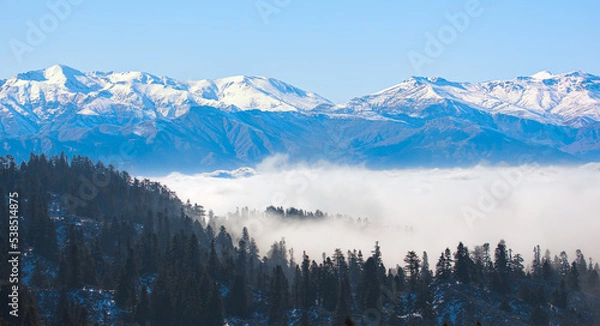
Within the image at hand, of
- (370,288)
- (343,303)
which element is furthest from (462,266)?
(343,303)

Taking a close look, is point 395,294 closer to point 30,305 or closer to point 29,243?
point 30,305

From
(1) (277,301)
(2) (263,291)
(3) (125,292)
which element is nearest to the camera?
(3) (125,292)

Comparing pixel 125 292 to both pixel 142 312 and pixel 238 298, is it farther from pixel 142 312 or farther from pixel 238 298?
pixel 238 298

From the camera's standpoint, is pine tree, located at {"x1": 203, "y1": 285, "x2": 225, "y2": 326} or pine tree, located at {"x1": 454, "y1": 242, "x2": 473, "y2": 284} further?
pine tree, located at {"x1": 454, "y1": 242, "x2": 473, "y2": 284}

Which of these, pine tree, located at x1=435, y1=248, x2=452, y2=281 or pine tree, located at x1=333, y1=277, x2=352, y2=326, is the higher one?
pine tree, located at x1=435, y1=248, x2=452, y2=281

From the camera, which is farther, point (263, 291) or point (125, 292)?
point (263, 291)

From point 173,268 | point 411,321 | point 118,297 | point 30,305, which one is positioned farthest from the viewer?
point 173,268

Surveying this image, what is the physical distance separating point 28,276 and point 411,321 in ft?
293

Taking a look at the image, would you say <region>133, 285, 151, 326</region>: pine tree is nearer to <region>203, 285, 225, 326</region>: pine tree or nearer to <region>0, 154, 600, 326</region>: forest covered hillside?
<region>0, 154, 600, 326</region>: forest covered hillside

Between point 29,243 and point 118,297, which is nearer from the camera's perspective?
point 118,297

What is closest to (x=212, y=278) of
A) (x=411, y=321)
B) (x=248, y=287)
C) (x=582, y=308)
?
(x=248, y=287)

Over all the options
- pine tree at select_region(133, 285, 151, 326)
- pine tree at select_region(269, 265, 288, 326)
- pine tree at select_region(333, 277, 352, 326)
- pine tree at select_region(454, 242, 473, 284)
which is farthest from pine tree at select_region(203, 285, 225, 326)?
pine tree at select_region(454, 242, 473, 284)

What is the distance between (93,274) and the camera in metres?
168

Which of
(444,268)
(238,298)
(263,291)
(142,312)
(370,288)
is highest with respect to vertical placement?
(444,268)
